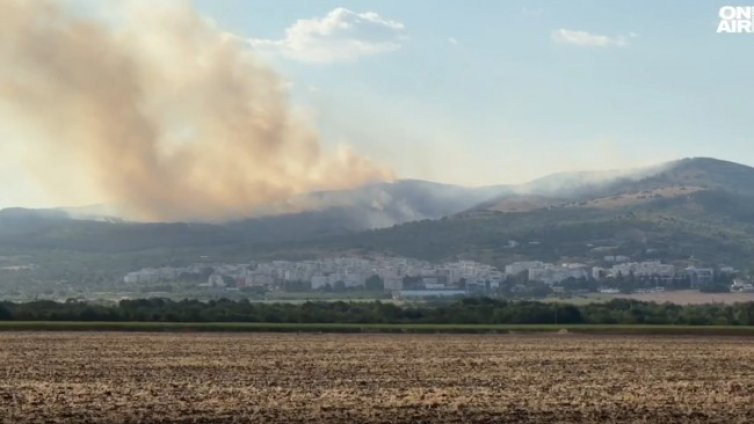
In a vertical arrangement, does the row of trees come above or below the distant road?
above

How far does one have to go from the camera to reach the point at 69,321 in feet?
281

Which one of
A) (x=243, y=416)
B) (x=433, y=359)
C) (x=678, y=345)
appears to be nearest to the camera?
(x=243, y=416)

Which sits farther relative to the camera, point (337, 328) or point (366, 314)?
point (366, 314)

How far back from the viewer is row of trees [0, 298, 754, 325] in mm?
90188

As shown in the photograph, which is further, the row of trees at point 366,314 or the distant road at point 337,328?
the row of trees at point 366,314

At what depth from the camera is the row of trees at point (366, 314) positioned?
90188 millimetres

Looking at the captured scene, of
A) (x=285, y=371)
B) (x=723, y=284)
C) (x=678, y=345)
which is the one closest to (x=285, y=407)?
(x=285, y=371)

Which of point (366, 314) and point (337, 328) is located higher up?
point (366, 314)

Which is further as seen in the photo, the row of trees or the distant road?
the row of trees

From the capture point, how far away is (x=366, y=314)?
317ft

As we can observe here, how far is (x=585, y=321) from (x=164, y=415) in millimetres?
71530

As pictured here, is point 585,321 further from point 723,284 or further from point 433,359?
point 723,284

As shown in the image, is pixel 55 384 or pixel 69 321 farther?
pixel 69 321

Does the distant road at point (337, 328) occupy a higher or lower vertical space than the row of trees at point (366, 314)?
lower
